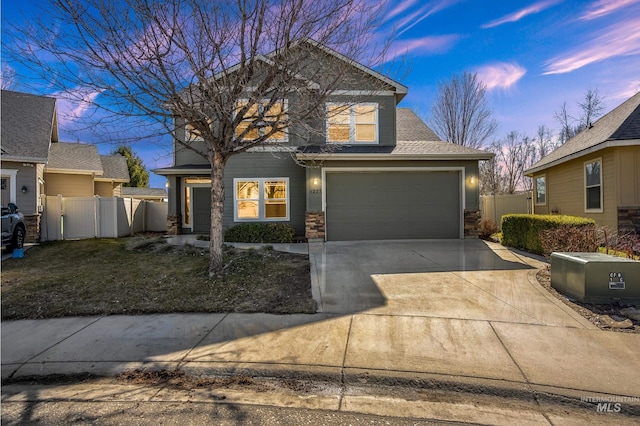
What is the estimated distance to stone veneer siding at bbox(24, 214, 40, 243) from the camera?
452 inches

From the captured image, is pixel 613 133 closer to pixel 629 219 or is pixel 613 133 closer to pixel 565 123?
pixel 629 219

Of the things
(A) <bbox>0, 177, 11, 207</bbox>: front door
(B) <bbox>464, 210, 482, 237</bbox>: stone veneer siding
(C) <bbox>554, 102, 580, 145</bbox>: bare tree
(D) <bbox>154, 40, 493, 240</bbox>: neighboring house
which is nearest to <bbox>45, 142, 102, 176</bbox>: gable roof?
(A) <bbox>0, 177, 11, 207</bbox>: front door

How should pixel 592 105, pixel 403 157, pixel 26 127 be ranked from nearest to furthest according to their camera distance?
pixel 403 157
pixel 26 127
pixel 592 105

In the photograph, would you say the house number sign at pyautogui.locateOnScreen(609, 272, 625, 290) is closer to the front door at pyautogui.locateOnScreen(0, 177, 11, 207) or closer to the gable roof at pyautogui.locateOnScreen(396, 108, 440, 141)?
the gable roof at pyautogui.locateOnScreen(396, 108, 440, 141)

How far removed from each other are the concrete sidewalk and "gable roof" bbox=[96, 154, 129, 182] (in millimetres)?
17090

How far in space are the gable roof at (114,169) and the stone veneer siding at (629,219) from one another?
77.3 feet

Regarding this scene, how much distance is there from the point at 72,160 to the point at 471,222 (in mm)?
19014

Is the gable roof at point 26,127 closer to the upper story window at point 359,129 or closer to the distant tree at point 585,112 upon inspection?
the upper story window at point 359,129

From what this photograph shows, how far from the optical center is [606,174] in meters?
10.0

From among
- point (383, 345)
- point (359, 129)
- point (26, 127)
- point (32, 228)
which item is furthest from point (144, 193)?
point (383, 345)

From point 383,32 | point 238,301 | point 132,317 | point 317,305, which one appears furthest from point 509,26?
point 132,317

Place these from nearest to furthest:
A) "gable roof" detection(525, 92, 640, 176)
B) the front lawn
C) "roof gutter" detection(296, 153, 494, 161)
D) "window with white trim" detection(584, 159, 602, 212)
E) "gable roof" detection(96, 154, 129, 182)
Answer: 1. the front lawn
2. "gable roof" detection(525, 92, 640, 176)
3. "window with white trim" detection(584, 159, 602, 212)
4. "roof gutter" detection(296, 153, 494, 161)
5. "gable roof" detection(96, 154, 129, 182)

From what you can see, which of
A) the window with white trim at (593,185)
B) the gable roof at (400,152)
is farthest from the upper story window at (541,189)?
the gable roof at (400,152)

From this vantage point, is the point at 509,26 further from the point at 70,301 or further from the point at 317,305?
the point at 70,301
